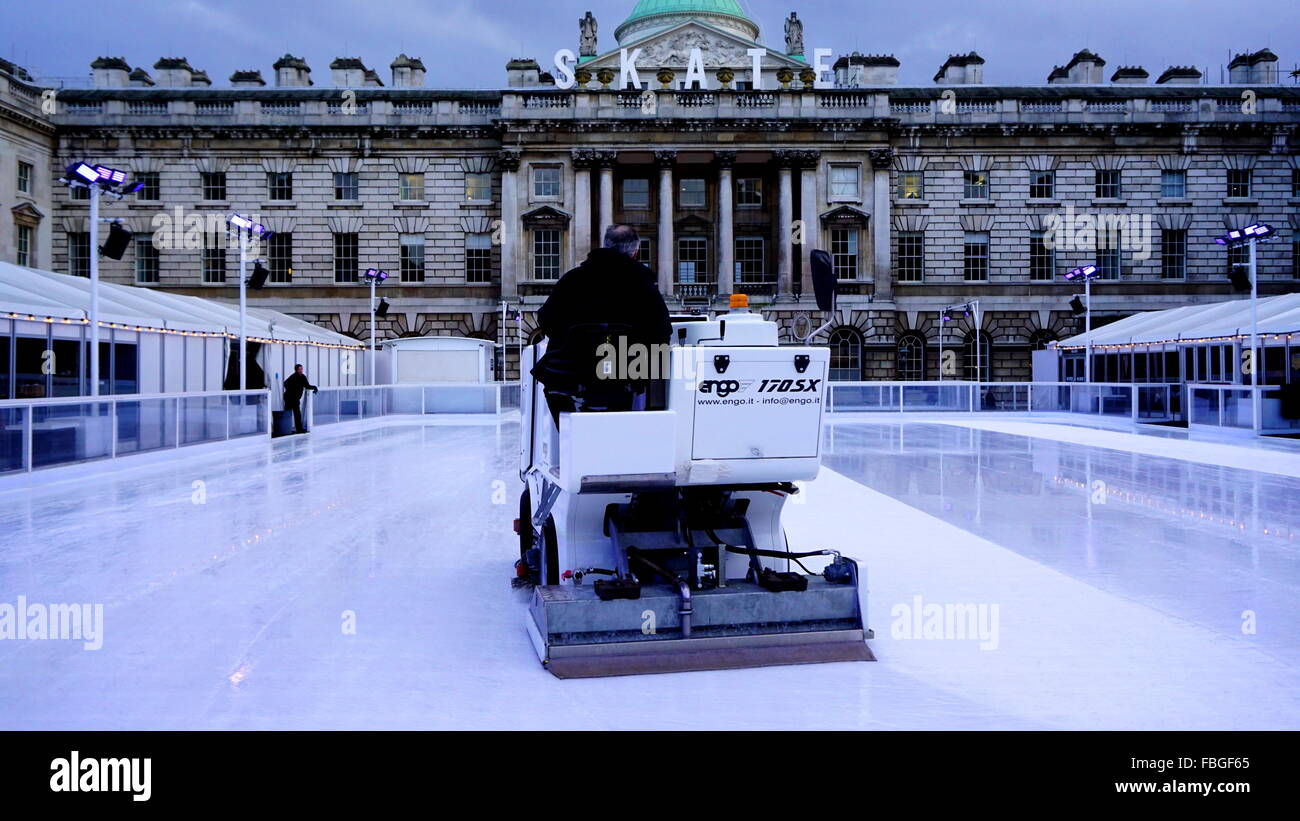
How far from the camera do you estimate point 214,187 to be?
1873 inches

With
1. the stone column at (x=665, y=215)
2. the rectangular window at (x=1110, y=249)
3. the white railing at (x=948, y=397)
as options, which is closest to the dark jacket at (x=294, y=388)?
the white railing at (x=948, y=397)

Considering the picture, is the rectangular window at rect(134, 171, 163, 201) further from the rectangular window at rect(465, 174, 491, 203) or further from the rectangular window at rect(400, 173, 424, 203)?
the rectangular window at rect(465, 174, 491, 203)

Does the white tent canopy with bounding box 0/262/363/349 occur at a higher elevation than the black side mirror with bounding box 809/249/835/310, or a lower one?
higher

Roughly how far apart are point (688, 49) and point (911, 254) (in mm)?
16710

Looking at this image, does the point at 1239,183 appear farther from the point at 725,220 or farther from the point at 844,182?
the point at 725,220

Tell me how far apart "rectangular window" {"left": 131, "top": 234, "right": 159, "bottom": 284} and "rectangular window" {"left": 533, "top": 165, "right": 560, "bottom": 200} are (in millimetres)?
18291

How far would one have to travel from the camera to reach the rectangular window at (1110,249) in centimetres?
4784

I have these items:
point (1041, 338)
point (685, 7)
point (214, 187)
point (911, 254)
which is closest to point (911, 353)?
point (911, 254)

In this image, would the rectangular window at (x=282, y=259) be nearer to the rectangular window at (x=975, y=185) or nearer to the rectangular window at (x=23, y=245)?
the rectangular window at (x=23, y=245)

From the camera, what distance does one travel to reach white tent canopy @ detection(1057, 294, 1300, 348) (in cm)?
2567

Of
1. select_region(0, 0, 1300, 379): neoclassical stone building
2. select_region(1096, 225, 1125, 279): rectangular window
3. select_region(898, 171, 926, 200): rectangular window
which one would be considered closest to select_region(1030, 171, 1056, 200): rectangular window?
select_region(0, 0, 1300, 379): neoclassical stone building

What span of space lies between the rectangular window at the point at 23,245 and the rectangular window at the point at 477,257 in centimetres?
1917

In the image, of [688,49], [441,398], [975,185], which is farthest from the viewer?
[688,49]
